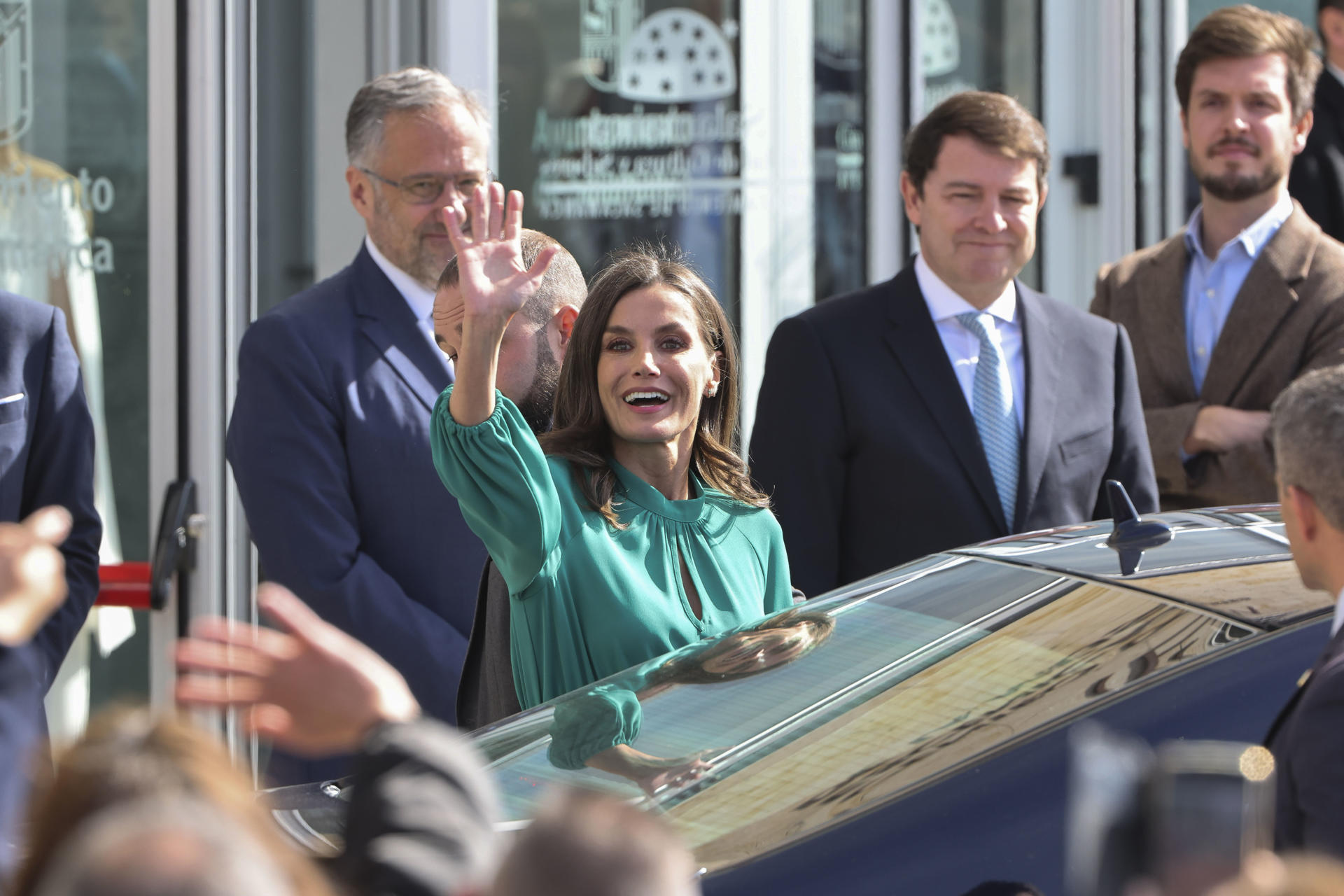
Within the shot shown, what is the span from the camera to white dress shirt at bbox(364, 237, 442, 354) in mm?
3525

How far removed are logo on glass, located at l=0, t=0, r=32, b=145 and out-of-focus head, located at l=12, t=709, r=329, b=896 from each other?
401cm

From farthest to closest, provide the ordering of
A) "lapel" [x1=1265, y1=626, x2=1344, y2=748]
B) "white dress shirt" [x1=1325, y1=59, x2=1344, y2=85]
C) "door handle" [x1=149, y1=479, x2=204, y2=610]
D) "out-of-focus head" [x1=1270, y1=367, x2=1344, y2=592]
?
1. "white dress shirt" [x1=1325, y1=59, x2=1344, y2=85]
2. "door handle" [x1=149, y1=479, x2=204, y2=610]
3. "out-of-focus head" [x1=1270, y1=367, x2=1344, y2=592]
4. "lapel" [x1=1265, y1=626, x2=1344, y2=748]

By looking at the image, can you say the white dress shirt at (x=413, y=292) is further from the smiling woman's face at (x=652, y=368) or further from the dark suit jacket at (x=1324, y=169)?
the dark suit jacket at (x=1324, y=169)

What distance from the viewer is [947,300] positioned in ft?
11.8

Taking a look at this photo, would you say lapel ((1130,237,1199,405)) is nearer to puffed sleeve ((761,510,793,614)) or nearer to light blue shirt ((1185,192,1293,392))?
light blue shirt ((1185,192,1293,392))

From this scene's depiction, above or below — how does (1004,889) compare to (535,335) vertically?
below

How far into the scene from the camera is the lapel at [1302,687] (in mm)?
1899

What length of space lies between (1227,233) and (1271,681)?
2.52 metres

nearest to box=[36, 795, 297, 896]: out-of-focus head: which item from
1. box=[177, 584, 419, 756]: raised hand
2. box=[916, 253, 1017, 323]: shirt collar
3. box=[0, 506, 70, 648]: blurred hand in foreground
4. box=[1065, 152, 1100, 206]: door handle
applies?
box=[177, 584, 419, 756]: raised hand

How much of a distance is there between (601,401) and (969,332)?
45.7 inches

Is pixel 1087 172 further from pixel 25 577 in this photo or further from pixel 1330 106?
pixel 25 577

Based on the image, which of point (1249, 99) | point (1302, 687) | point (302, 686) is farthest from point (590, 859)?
point (1249, 99)

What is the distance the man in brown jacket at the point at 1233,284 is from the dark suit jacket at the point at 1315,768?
7.03ft

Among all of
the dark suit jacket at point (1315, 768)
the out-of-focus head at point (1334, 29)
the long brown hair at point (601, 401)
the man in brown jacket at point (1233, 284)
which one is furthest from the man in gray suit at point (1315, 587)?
the out-of-focus head at point (1334, 29)
